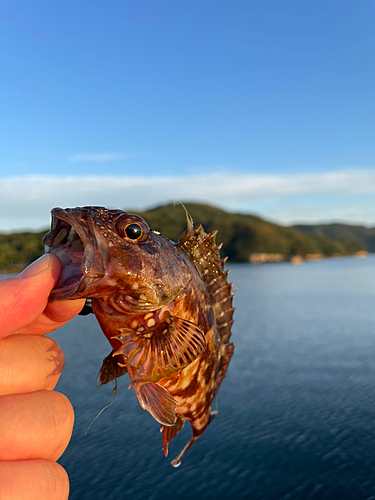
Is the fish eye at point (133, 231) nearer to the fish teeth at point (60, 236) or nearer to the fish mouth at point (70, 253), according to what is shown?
the fish mouth at point (70, 253)

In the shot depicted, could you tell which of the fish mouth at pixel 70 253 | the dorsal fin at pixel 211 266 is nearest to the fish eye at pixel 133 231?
the fish mouth at pixel 70 253

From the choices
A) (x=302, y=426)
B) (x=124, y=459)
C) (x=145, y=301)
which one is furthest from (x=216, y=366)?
(x=302, y=426)

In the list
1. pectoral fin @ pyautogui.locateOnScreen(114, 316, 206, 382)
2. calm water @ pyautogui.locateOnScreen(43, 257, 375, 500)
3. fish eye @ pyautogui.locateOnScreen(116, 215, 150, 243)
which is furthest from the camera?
calm water @ pyautogui.locateOnScreen(43, 257, 375, 500)

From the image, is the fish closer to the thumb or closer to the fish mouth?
the fish mouth

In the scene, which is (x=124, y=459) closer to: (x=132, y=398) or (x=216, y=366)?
(x=132, y=398)

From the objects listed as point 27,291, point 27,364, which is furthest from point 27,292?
point 27,364

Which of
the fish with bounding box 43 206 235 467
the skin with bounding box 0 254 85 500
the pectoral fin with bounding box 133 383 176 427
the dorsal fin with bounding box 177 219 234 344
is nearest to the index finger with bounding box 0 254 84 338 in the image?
the skin with bounding box 0 254 85 500

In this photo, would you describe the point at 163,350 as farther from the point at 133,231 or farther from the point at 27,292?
the point at 27,292
